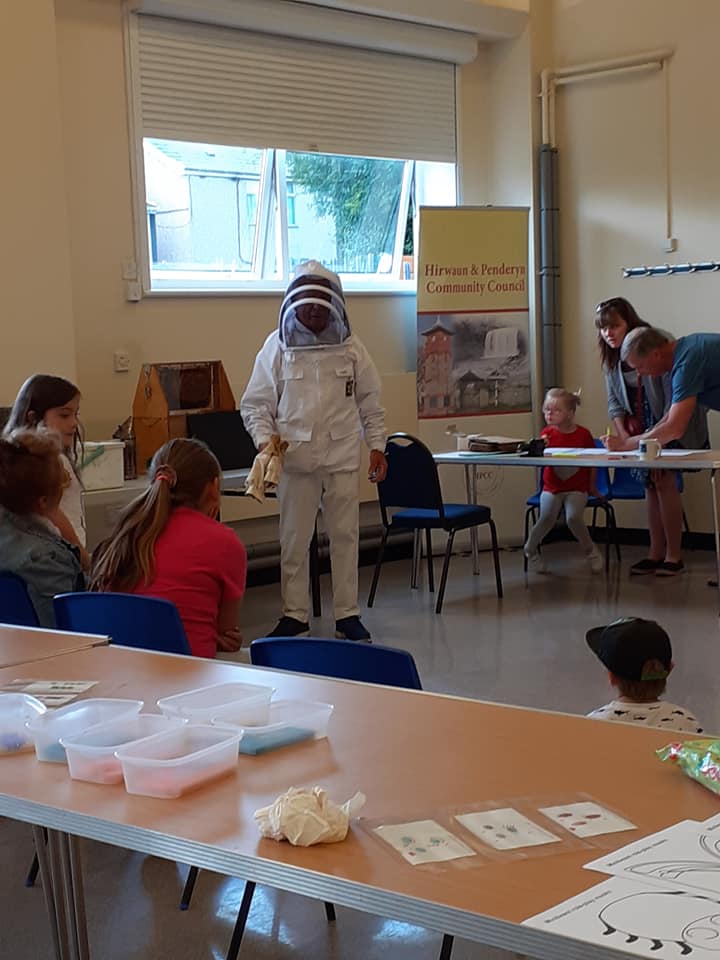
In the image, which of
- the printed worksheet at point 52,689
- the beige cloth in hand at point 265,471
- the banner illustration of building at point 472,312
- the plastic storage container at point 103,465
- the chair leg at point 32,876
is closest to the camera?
the printed worksheet at point 52,689

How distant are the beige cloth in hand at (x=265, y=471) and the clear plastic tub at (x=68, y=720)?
10.4ft

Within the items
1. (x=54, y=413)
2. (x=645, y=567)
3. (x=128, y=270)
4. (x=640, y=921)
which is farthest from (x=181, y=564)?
(x=645, y=567)

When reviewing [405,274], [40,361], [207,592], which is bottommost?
[207,592]

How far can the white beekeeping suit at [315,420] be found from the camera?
5148 millimetres

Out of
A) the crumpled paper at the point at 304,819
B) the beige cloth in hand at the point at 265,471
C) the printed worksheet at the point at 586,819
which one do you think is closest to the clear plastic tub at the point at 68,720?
the crumpled paper at the point at 304,819

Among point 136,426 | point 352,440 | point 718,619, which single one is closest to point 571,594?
point 718,619

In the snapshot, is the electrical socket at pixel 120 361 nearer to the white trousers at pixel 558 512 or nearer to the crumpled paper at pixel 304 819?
the white trousers at pixel 558 512

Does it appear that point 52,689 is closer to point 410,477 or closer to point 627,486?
point 410,477

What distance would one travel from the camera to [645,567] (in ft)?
21.8

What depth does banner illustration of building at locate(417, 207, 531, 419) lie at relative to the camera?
738 cm

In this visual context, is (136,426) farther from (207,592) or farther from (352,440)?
(207,592)

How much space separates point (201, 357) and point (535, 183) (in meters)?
2.55

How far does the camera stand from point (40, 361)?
5457mm

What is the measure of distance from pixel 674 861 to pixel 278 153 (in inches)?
245
